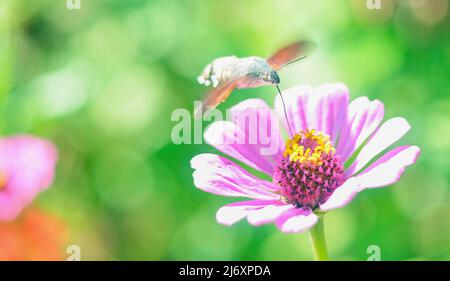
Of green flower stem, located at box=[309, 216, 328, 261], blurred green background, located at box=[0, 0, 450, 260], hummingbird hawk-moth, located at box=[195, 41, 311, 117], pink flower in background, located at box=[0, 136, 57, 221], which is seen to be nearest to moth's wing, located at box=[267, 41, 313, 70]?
hummingbird hawk-moth, located at box=[195, 41, 311, 117]

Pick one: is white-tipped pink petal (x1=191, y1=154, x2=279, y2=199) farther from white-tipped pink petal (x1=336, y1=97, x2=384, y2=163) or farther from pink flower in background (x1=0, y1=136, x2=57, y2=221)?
pink flower in background (x1=0, y1=136, x2=57, y2=221)

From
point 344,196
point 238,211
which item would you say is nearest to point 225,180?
point 238,211

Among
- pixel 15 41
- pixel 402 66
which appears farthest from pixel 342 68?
pixel 15 41

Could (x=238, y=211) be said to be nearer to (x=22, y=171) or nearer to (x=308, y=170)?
(x=308, y=170)

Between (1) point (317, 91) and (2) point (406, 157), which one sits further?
(1) point (317, 91)

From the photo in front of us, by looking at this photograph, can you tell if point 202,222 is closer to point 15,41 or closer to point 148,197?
point 148,197

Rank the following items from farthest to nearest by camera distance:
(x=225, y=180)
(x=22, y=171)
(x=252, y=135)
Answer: (x=22, y=171) < (x=252, y=135) < (x=225, y=180)

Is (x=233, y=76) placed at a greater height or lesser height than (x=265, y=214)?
greater
